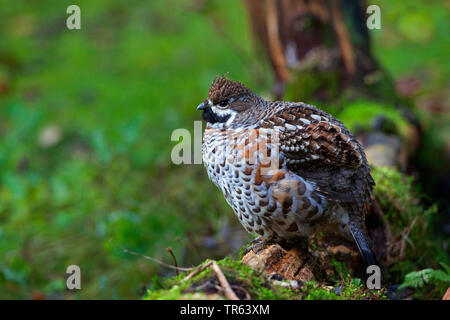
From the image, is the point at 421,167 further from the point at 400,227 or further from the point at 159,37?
the point at 159,37

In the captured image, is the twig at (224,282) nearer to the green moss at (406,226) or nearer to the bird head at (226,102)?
the bird head at (226,102)

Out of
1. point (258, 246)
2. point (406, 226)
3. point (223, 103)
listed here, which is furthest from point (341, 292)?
point (223, 103)

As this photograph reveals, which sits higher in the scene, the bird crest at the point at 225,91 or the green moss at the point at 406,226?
the bird crest at the point at 225,91

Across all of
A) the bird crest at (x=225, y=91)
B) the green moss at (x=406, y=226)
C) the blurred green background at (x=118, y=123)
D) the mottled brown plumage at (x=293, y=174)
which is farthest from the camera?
the blurred green background at (x=118, y=123)

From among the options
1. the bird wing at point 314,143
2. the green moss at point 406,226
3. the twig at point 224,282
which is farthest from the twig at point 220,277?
the green moss at point 406,226

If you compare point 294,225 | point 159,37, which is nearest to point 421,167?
point 294,225

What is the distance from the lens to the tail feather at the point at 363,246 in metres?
3.46

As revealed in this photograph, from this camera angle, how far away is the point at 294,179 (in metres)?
3.40

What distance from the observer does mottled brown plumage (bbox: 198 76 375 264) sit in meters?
3.36

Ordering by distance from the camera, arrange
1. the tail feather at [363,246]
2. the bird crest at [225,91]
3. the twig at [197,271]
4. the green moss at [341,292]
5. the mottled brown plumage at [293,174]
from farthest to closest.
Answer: the bird crest at [225,91] → the tail feather at [363,246] → the mottled brown plumage at [293,174] → the green moss at [341,292] → the twig at [197,271]

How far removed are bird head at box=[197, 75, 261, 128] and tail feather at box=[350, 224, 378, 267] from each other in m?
1.19

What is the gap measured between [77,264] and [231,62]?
17.6 feet

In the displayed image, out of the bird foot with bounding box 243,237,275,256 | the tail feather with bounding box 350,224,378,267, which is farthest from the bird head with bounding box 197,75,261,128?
the tail feather with bounding box 350,224,378,267

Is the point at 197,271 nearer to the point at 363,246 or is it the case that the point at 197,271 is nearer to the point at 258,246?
the point at 258,246
